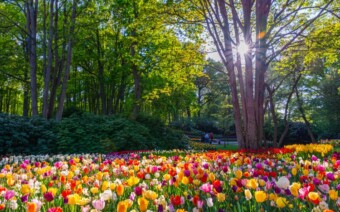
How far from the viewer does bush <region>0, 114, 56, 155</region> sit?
1238cm

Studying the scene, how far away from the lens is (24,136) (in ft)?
42.1

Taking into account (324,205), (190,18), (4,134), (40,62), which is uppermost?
(40,62)

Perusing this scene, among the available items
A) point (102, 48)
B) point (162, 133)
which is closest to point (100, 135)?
point (162, 133)

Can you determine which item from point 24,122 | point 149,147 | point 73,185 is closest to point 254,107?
point 149,147

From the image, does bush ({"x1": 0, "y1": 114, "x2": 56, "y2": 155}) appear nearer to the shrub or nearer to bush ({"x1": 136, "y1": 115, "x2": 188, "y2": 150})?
the shrub

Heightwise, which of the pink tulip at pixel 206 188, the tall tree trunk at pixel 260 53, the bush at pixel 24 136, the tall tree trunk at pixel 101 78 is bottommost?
the pink tulip at pixel 206 188

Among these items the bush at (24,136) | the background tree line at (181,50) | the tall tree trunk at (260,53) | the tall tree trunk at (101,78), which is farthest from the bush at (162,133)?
the tall tree trunk at (101,78)

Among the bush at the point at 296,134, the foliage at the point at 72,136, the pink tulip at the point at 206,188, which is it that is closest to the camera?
the pink tulip at the point at 206,188

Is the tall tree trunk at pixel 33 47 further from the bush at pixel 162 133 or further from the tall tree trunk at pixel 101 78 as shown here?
the tall tree trunk at pixel 101 78

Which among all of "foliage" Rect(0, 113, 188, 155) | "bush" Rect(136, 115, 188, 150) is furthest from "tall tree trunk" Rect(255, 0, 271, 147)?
"bush" Rect(136, 115, 188, 150)

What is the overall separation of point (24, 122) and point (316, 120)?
24946 millimetres

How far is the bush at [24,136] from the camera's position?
487 inches

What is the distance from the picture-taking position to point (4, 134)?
12.6m

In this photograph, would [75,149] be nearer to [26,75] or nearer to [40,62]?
[40,62]
